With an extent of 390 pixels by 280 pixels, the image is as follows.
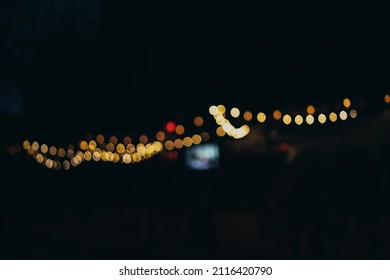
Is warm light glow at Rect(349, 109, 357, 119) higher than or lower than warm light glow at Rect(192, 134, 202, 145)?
lower

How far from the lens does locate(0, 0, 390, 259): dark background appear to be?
3838mm

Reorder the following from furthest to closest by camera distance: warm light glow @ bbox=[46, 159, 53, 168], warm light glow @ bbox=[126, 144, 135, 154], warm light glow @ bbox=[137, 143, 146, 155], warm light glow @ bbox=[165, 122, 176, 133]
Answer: warm light glow @ bbox=[46, 159, 53, 168] < warm light glow @ bbox=[137, 143, 146, 155] < warm light glow @ bbox=[126, 144, 135, 154] < warm light glow @ bbox=[165, 122, 176, 133]

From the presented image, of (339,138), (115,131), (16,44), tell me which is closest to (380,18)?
(115,131)

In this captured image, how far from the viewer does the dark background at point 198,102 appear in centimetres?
384

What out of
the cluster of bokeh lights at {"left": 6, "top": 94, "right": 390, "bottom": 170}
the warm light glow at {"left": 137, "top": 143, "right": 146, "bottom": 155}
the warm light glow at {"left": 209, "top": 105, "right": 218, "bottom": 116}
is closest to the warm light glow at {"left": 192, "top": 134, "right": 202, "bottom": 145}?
the cluster of bokeh lights at {"left": 6, "top": 94, "right": 390, "bottom": 170}

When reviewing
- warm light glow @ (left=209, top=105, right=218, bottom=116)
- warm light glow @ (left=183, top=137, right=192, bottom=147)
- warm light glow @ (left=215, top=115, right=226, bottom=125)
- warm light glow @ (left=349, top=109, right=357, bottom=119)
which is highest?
warm light glow @ (left=183, top=137, right=192, bottom=147)

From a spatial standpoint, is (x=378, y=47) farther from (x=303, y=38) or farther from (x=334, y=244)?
(x=334, y=244)

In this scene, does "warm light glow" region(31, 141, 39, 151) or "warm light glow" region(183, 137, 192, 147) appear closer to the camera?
"warm light glow" region(31, 141, 39, 151)

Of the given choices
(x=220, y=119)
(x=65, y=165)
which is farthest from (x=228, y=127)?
(x=65, y=165)

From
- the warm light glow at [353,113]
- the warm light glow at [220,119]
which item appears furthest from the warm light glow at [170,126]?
the warm light glow at [353,113]

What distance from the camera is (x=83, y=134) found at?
640 centimetres

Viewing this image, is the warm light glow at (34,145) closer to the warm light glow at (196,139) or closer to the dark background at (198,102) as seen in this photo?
the dark background at (198,102)

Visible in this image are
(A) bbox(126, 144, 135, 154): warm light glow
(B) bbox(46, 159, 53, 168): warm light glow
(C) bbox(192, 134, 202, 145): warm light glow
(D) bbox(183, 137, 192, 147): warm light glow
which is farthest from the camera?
(B) bbox(46, 159, 53, 168): warm light glow

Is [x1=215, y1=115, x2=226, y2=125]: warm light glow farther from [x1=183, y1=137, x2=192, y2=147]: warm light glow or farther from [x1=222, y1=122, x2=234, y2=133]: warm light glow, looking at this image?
[x1=183, y1=137, x2=192, y2=147]: warm light glow
